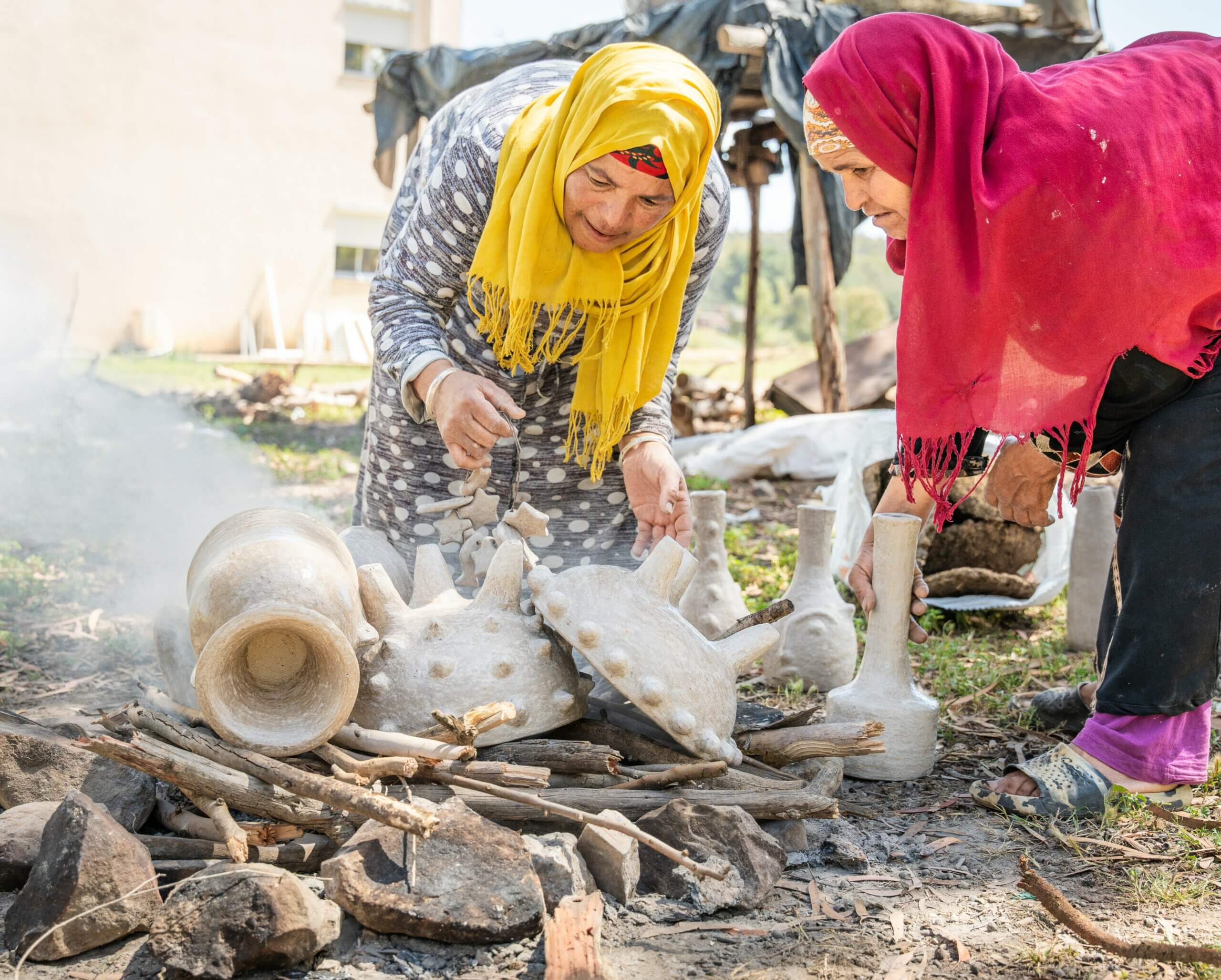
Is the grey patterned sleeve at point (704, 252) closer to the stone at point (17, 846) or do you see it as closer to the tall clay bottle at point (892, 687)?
the tall clay bottle at point (892, 687)

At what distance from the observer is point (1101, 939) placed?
5.75ft

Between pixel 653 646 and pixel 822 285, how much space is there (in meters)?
5.66

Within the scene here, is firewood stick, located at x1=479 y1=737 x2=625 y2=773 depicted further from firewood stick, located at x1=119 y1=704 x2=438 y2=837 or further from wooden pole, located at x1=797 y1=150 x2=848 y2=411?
wooden pole, located at x1=797 y1=150 x2=848 y2=411

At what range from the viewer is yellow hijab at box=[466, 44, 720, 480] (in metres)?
2.52

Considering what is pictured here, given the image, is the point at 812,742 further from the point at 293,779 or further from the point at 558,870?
the point at 293,779

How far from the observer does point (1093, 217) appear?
2.06 m

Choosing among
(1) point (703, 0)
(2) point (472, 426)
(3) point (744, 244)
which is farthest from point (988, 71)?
(3) point (744, 244)

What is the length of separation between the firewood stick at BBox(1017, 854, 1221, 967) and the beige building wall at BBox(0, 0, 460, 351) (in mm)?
14916

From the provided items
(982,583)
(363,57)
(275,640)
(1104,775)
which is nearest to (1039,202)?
(1104,775)

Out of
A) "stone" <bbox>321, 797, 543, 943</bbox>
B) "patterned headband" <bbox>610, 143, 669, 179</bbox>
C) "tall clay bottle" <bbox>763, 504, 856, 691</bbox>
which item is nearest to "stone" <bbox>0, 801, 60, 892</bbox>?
"stone" <bbox>321, 797, 543, 943</bbox>

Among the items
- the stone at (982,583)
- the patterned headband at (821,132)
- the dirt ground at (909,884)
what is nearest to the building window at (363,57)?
the dirt ground at (909,884)

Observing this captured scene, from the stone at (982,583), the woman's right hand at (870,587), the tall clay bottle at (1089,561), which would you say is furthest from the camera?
the stone at (982,583)

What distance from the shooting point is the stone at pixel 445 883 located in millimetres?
1699

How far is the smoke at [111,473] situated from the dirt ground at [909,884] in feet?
1.59
